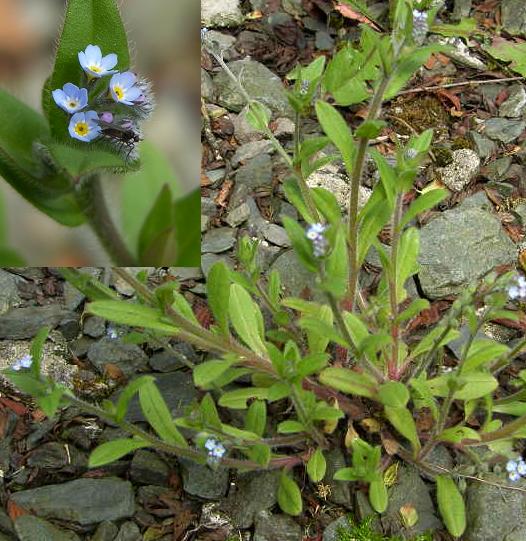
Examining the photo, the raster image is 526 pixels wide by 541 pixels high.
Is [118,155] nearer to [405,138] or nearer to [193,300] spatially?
[193,300]

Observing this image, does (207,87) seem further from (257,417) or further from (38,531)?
(38,531)

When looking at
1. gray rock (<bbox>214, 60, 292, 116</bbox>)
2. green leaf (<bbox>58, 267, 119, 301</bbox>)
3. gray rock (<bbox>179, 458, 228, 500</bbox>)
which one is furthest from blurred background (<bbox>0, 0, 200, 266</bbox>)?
gray rock (<bbox>179, 458, 228, 500</bbox>)

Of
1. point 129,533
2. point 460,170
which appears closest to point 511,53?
point 460,170

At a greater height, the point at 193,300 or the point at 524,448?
the point at 193,300

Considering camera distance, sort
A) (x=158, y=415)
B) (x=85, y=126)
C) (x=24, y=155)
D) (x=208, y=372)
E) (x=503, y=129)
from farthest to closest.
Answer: (x=503, y=129)
(x=24, y=155)
(x=85, y=126)
(x=158, y=415)
(x=208, y=372)

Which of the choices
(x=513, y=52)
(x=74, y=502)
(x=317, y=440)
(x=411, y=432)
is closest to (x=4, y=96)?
(x=74, y=502)

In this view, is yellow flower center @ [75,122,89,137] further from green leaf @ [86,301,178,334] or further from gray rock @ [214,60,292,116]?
gray rock @ [214,60,292,116]
